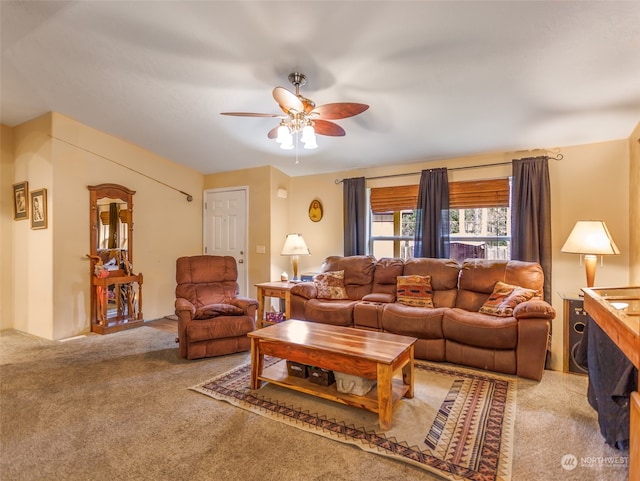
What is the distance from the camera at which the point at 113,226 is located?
15.3 feet

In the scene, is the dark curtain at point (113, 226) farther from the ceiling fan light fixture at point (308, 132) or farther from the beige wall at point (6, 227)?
the ceiling fan light fixture at point (308, 132)

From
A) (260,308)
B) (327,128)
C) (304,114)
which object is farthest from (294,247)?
(304,114)

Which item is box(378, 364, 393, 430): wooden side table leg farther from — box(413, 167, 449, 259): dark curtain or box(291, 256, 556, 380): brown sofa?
box(413, 167, 449, 259): dark curtain

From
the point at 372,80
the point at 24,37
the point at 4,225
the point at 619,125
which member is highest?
the point at 24,37

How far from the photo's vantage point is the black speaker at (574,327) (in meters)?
3.03

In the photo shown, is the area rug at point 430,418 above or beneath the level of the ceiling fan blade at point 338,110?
beneath

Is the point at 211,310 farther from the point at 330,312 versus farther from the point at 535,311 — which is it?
the point at 535,311

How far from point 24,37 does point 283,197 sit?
3357 mm

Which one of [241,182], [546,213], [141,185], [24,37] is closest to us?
[24,37]

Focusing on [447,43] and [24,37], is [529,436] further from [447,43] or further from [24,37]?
[24,37]

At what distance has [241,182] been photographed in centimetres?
539

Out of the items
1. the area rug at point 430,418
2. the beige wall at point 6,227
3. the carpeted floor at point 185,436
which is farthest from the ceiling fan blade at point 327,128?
the beige wall at point 6,227

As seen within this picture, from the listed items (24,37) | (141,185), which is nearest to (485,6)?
(24,37)

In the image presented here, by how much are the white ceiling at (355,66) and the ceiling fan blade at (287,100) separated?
45 centimetres
